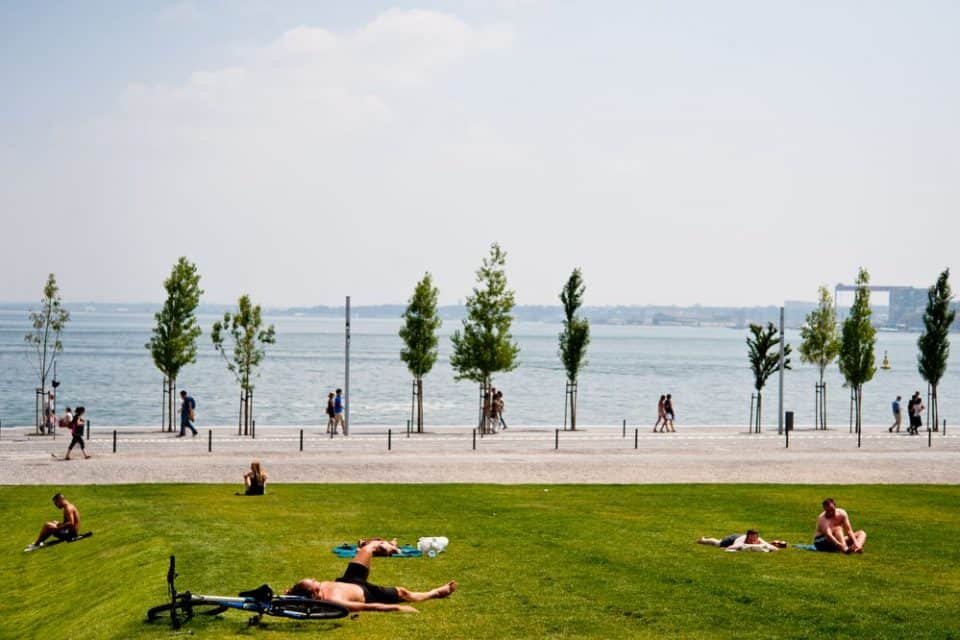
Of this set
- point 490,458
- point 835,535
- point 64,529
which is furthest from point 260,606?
point 490,458

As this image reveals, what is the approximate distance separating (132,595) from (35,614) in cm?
277

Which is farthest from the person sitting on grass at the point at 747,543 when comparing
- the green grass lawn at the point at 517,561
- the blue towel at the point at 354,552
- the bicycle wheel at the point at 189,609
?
the bicycle wheel at the point at 189,609

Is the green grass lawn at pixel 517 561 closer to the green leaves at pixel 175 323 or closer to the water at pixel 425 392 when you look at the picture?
the green leaves at pixel 175 323

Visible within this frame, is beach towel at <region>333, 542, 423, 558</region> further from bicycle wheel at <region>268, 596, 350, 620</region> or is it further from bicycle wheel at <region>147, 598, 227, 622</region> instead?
bicycle wheel at <region>268, 596, 350, 620</region>

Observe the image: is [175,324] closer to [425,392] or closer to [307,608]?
[307,608]

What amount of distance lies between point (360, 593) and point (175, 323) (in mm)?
36533

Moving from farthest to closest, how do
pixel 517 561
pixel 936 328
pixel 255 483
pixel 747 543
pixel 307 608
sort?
pixel 936 328, pixel 255 483, pixel 747 543, pixel 517 561, pixel 307 608

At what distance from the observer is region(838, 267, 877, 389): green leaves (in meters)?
55.6

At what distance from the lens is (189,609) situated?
1501 centimetres

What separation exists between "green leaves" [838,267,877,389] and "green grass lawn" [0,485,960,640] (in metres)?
26.9

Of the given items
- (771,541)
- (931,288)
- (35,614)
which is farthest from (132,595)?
(931,288)

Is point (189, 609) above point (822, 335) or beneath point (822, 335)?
beneath

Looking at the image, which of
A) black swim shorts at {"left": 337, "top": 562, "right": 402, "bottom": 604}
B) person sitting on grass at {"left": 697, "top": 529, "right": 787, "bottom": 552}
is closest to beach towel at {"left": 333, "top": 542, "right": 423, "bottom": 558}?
black swim shorts at {"left": 337, "top": 562, "right": 402, "bottom": 604}

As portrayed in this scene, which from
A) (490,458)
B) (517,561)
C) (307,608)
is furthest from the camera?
(490,458)
